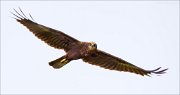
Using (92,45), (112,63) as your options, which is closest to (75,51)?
(92,45)

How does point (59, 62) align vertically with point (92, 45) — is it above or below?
below

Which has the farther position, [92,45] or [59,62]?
[59,62]

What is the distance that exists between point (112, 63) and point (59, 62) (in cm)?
212

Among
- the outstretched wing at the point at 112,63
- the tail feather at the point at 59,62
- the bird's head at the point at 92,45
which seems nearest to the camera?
the bird's head at the point at 92,45

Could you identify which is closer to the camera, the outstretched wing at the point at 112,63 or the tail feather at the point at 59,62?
the tail feather at the point at 59,62

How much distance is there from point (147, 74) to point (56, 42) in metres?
3.18

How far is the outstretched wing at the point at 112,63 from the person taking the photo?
47.2ft

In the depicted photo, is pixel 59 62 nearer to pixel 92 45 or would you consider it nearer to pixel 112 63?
pixel 92 45

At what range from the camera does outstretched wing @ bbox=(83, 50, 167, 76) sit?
14.4 m

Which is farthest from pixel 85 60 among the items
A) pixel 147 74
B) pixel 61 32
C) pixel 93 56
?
pixel 147 74

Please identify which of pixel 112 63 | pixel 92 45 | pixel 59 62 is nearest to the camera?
pixel 92 45

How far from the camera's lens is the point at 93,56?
46.4 ft

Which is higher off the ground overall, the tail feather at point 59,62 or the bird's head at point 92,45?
the bird's head at point 92,45

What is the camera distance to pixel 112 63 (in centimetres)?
1488
